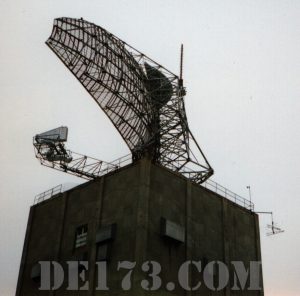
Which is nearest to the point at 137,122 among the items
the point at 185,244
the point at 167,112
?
the point at 167,112

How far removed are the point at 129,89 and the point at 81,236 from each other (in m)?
15.0

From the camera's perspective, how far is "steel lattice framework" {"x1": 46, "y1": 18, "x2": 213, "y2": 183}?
173ft

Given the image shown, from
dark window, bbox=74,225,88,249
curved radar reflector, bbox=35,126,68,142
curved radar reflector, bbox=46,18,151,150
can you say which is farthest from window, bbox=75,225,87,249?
curved radar reflector, bbox=35,126,68,142

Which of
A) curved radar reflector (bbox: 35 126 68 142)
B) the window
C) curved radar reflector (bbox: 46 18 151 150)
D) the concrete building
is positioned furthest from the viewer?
curved radar reflector (bbox: 35 126 68 142)

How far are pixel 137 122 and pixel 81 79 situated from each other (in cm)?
706

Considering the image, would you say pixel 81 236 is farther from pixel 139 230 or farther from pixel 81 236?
pixel 139 230

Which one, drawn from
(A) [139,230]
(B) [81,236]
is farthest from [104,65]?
(A) [139,230]

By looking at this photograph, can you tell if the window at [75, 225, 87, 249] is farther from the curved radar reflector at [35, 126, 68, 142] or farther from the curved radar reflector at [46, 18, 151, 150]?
the curved radar reflector at [35, 126, 68, 142]

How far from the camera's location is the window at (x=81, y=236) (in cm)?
4747

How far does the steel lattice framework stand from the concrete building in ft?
18.8

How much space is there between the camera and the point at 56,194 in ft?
178

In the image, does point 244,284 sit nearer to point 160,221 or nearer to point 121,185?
point 160,221

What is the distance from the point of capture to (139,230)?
42406mm

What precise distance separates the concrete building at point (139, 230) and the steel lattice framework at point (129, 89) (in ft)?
18.8
